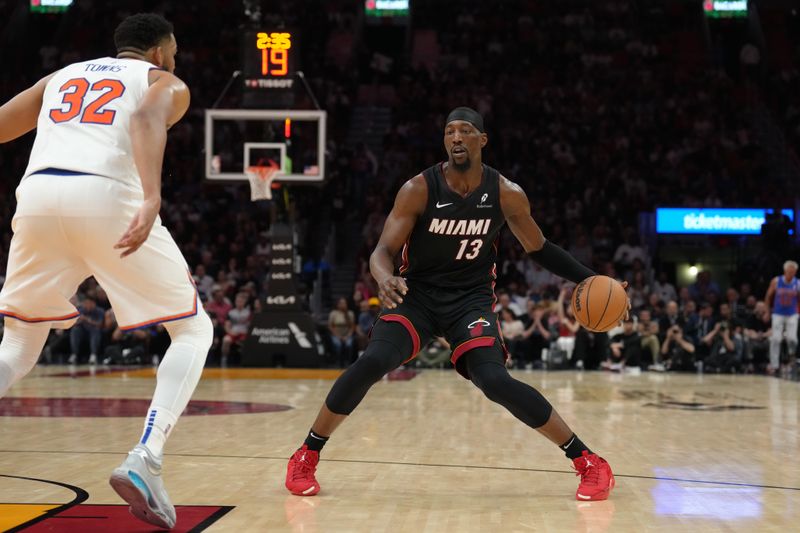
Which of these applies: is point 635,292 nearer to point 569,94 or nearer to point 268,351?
point 268,351

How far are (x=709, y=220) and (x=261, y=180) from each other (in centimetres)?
1021

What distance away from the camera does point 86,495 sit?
4730 millimetres

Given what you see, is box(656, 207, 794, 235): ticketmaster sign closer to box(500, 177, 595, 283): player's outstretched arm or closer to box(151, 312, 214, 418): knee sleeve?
box(500, 177, 595, 283): player's outstretched arm

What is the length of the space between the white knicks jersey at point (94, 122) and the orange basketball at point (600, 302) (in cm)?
243

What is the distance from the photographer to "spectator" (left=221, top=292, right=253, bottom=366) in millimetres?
17656

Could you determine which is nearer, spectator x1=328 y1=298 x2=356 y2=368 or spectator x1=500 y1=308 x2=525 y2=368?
spectator x1=500 y1=308 x2=525 y2=368

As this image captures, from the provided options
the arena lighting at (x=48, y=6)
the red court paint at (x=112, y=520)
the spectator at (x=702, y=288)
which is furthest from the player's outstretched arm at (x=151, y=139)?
the arena lighting at (x=48, y=6)

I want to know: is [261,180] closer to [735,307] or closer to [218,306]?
[218,306]

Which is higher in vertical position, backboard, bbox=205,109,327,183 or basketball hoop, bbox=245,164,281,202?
backboard, bbox=205,109,327,183

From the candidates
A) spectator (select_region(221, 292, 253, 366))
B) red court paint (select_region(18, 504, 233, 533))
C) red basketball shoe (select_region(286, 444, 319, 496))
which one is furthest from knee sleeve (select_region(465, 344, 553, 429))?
spectator (select_region(221, 292, 253, 366))

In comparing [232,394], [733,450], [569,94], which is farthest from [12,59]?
[733,450]

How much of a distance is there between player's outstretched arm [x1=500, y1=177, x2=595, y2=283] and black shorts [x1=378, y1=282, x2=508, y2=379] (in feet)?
1.14

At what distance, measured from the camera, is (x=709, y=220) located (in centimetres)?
2166

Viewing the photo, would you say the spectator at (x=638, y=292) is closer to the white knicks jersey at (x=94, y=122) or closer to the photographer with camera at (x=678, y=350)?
the photographer with camera at (x=678, y=350)
